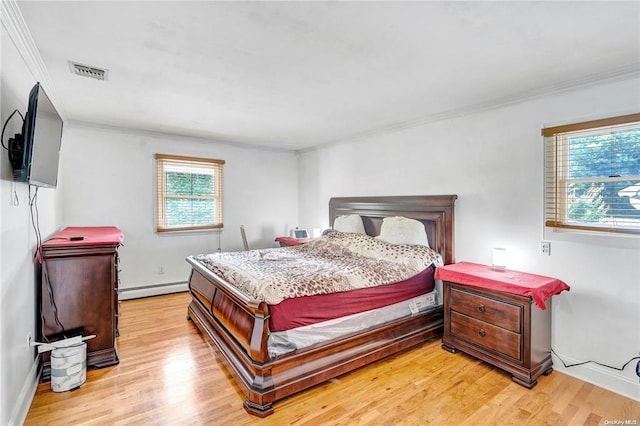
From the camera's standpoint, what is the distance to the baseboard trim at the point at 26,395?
1.85m

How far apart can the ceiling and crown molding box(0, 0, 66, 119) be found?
4 centimetres

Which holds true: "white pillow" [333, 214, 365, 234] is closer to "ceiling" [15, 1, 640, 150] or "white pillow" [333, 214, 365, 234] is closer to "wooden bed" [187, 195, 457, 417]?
"wooden bed" [187, 195, 457, 417]

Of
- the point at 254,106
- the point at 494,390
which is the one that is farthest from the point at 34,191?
the point at 494,390

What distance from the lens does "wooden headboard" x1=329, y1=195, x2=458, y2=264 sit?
11.5 ft

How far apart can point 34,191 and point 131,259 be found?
2.42 metres

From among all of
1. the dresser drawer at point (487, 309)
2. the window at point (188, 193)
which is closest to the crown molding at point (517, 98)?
the dresser drawer at point (487, 309)

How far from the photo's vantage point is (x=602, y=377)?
2.46m

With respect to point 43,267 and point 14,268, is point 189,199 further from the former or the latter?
point 14,268

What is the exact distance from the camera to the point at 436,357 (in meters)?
2.88

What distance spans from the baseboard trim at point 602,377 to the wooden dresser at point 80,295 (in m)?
3.85

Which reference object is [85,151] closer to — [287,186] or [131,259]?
[131,259]

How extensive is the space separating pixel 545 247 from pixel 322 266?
2.04m

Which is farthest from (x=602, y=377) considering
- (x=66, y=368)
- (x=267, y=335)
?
(x=66, y=368)

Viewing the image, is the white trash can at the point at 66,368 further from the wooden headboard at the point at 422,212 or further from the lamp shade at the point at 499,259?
the lamp shade at the point at 499,259
